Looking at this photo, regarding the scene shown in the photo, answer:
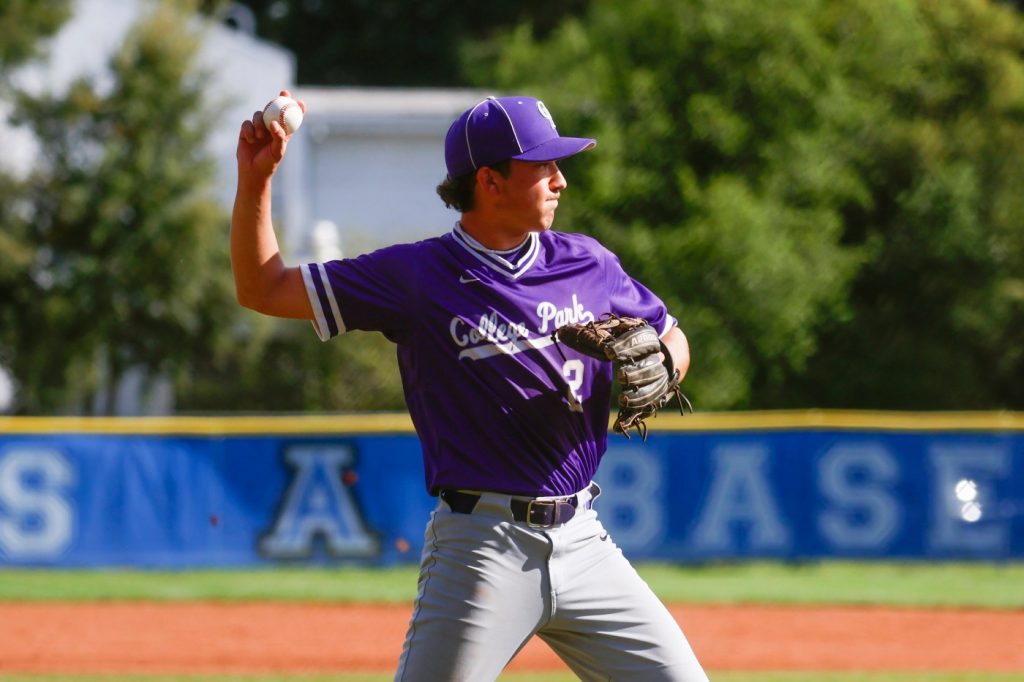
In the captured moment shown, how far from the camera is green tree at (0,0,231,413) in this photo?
20.2 meters

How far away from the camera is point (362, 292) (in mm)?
3426

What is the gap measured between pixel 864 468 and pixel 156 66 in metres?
12.4

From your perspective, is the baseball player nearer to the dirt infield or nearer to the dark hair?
the dark hair

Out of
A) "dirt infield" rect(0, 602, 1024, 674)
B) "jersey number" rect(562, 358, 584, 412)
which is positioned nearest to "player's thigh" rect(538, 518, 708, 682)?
"jersey number" rect(562, 358, 584, 412)

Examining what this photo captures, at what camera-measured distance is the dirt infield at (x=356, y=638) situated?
28.5ft

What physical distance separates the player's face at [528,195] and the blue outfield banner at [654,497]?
32.0ft

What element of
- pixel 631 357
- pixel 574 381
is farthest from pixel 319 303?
pixel 631 357

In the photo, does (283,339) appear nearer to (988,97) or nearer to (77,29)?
(77,29)

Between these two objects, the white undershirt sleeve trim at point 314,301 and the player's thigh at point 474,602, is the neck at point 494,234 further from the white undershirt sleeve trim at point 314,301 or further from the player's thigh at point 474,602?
the player's thigh at point 474,602

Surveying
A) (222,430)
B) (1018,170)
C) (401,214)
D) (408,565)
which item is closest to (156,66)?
(401,214)

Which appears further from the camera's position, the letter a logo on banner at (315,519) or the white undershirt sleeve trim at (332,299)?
the letter a logo on banner at (315,519)

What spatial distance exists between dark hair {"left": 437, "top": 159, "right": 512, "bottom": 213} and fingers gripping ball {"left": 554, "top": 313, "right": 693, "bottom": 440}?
0.43 meters

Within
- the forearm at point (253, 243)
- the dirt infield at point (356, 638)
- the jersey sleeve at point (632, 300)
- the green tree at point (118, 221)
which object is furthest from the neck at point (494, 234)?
the green tree at point (118, 221)

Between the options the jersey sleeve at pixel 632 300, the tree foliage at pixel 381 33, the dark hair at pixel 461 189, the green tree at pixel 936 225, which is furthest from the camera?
the tree foliage at pixel 381 33
